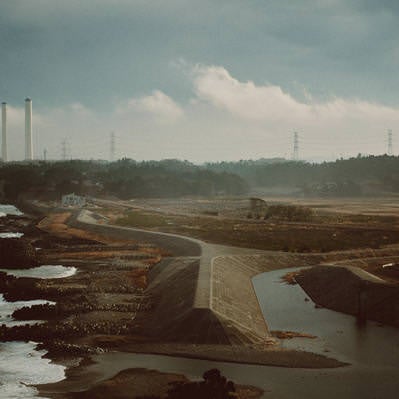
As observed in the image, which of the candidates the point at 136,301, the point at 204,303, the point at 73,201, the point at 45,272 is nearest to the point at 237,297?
the point at 204,303

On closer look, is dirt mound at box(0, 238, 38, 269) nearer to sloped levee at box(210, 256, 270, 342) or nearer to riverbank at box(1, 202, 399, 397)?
riverbank at box(1, 202, 399, 397)

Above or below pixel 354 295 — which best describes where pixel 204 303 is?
above

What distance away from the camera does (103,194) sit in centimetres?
19875

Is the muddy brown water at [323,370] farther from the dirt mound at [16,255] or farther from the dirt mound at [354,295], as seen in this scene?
the dirt mound at [16,255]

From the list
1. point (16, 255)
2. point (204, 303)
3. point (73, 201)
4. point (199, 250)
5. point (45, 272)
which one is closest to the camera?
point (204, 303)

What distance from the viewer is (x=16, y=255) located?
226 ft

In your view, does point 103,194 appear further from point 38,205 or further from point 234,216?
point 234,216

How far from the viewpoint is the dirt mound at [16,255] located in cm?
6636

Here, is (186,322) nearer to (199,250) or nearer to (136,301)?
(136,301)

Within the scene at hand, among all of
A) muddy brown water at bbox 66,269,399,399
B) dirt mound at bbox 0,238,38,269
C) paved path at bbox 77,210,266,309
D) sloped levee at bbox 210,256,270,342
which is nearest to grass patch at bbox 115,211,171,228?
paved path at bbox 77,210,266,309

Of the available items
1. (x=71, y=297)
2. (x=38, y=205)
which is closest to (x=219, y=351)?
→ (x=71, y=297)

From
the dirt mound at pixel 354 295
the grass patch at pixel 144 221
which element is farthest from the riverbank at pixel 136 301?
the grass patch at pixel 144 221

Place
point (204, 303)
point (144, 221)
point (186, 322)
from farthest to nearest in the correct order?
point (144, 221), point (204, 303), point (186, 322)

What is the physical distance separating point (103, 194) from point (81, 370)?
171057mm
